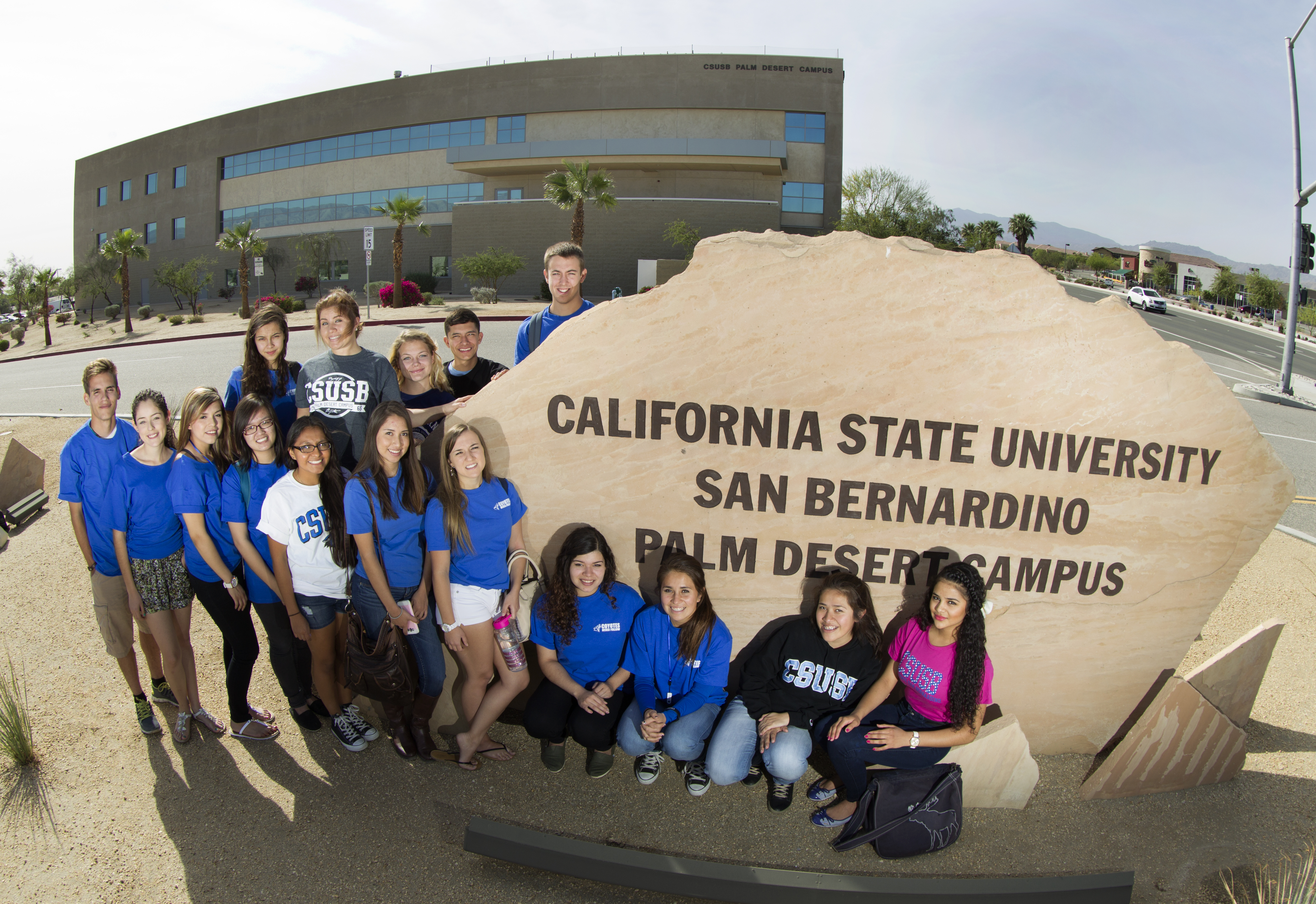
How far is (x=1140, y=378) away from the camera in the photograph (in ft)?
12.8

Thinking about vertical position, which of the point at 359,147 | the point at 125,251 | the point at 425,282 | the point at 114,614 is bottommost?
the point at 114,614

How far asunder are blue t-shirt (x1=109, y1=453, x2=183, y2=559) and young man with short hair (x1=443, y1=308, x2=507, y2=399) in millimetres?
1669

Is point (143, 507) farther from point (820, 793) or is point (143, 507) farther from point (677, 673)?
point (820, 793)

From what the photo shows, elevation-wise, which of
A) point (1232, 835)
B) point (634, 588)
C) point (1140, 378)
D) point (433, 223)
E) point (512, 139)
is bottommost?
point (1232, 835)

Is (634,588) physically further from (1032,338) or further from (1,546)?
(1,546)

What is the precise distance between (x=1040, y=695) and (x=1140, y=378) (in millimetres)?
1861

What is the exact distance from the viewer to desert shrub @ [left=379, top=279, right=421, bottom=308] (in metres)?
31.8

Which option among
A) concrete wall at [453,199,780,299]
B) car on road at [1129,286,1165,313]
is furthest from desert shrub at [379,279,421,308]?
car on road at [1129,286,1165,313]

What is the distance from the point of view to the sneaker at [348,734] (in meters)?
3.96

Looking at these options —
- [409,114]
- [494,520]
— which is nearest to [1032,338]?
[494,520]

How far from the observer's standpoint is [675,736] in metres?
3.61

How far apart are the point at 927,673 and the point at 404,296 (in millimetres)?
32094

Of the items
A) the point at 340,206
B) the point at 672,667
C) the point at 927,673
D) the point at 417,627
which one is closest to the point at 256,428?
the point at 417,627

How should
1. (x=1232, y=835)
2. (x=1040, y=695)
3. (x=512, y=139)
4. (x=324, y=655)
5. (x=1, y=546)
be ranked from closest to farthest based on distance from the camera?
(x=1232, y=835) → (x=324, y=655) → (x=1040, y=695) → (x=1, y=546) → (x=512, y=139)
